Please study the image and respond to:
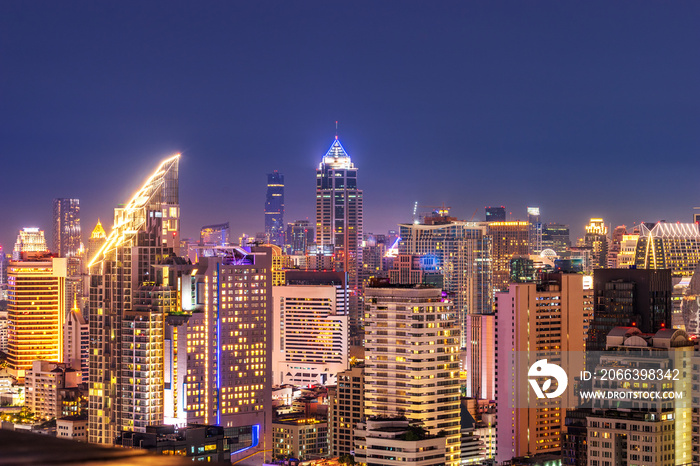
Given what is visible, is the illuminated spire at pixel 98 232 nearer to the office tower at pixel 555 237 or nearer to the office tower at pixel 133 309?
the office tower at pixel 133 309

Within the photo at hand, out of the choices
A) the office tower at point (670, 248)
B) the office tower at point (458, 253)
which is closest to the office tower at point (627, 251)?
the office tower at point (670, 248)

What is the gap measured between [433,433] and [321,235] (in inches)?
1437

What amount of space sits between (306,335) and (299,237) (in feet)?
49.3

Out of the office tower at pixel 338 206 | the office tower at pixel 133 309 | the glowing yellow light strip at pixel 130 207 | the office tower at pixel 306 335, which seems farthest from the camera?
the office tower at pixel 338 206

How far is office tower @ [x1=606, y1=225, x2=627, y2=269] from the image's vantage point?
160ft

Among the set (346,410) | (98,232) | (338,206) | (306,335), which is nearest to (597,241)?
(338,206)

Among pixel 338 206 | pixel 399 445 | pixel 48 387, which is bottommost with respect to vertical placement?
pixel 48 387

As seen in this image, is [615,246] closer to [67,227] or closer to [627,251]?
[627,251]

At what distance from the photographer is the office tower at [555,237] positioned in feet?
185

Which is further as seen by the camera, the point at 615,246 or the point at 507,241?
the point at 507,241

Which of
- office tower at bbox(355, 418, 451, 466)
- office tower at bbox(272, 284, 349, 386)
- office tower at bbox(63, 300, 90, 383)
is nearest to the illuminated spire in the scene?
office tower at bbox(63, 300, 90, 383)

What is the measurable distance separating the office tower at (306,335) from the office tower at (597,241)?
1233cm

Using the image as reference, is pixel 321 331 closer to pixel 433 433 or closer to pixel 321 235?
pixel 321 235

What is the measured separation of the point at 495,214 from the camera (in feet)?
194
